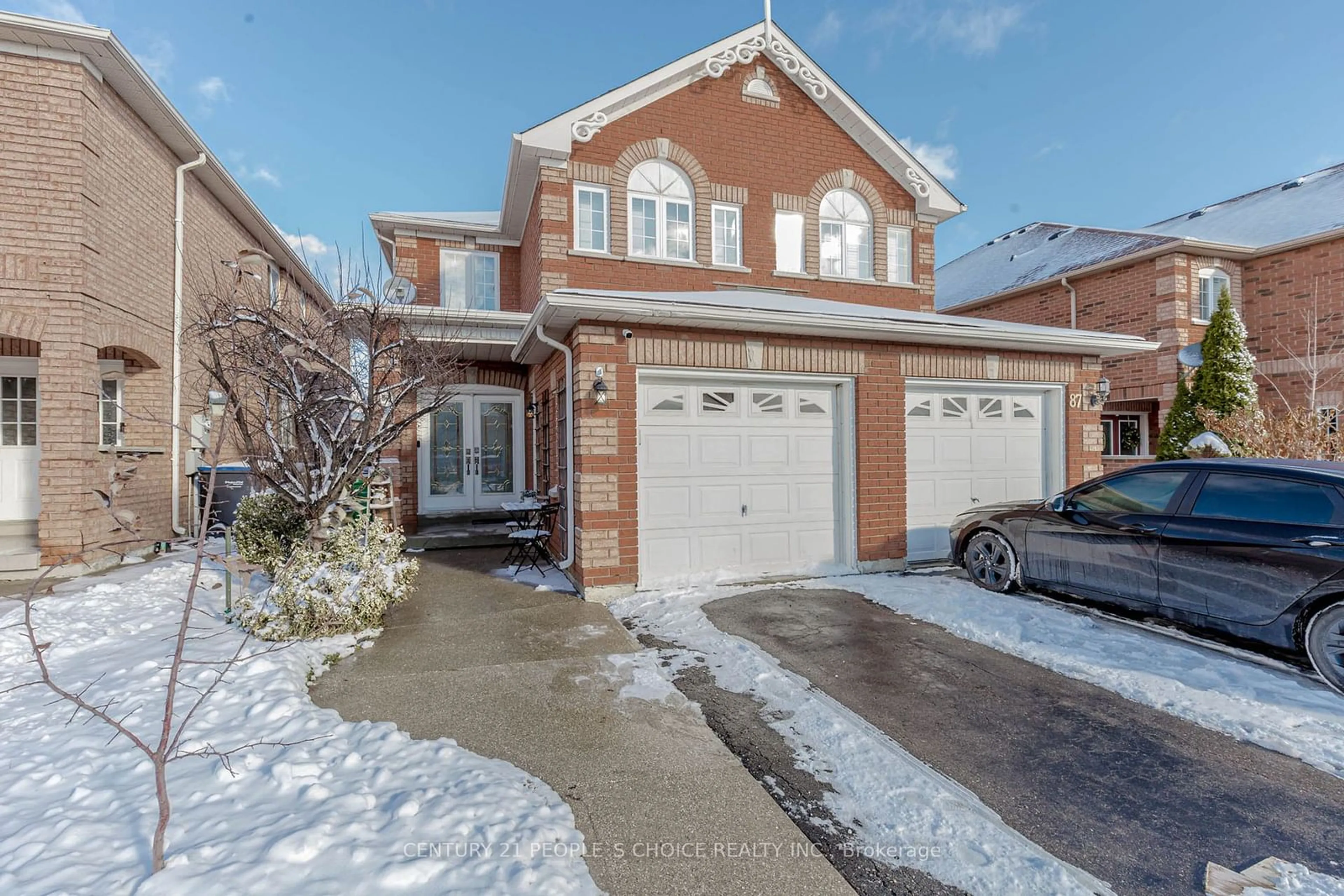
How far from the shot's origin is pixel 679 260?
9828mm

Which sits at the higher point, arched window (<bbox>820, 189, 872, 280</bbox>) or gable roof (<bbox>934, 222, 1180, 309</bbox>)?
gable roof (<bbox>934, 222, 1180, 309</bbox>)

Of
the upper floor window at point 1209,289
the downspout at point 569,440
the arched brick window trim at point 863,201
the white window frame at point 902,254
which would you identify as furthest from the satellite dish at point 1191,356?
the downspout at point 569,440

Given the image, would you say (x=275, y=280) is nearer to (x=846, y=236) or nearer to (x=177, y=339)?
(x=177, y=339)

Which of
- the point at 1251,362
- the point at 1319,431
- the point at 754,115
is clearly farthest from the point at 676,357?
the point at 1251,362

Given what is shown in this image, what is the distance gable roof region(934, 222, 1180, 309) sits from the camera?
46.4 ft

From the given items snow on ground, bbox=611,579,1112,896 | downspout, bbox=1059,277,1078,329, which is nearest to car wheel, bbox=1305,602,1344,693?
snow on ground, bbox=611,579,1112,896

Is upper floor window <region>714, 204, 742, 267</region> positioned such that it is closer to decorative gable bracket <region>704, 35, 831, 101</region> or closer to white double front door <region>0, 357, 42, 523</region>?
decorative gable bracket <region>704, 35, 831, 101</region>

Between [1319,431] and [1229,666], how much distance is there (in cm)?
636

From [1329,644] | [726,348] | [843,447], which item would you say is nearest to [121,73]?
[726,348]

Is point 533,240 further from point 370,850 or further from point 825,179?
point 370,850

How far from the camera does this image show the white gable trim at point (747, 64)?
9.21 meters

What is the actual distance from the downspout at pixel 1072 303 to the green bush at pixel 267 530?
16581 millimetres

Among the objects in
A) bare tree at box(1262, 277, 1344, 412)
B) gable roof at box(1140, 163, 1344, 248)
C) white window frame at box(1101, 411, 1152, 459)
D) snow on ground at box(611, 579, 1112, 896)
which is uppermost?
gable roof at box(1140, 163, 1344, 248)

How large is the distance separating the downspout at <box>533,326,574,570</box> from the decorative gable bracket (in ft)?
21.5
